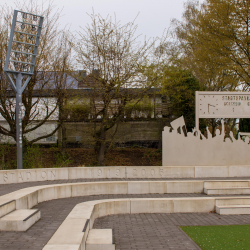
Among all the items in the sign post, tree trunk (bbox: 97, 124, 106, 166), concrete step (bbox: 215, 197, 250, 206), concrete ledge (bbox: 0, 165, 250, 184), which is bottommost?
concrete step (bbox: 215, 197, 250, 206)

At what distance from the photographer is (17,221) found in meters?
5.62

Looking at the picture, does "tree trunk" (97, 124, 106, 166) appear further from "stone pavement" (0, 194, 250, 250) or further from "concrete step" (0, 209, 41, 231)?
"concrete step" (0, 209, 41, 231)

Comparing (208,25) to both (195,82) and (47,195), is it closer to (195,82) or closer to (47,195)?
(195,82)

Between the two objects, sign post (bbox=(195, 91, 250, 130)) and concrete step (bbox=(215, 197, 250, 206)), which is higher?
sign post (bbox=(195, 91, 250, 130))

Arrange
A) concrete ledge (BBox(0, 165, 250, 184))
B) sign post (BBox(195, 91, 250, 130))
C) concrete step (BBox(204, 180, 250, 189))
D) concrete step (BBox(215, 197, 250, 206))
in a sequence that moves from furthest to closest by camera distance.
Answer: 1. sign post (BBox(195, 91, 250, 130))
2. concrete ledge (BBox(0, 165, 250, 184))
3. concrete step (BBox(204, 180, 250, 189))
4. concrete step (BBox(215, 197, 250, 206))

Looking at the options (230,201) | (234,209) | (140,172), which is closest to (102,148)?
(140,172)

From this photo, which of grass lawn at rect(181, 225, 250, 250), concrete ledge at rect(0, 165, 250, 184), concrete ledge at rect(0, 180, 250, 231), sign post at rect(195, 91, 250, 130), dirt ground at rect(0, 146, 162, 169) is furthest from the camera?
A: dirt ground at rect(0, 146, 162, 169)

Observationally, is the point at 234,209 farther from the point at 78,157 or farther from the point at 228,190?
the point at 78,157

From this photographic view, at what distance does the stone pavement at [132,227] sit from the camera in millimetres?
5239

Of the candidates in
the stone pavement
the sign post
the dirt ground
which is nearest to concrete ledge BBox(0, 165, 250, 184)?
the sign post

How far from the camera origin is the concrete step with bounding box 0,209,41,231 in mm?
5605

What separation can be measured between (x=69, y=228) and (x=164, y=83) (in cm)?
1256

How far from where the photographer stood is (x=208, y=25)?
17.2 meters

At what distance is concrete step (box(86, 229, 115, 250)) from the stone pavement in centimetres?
41
